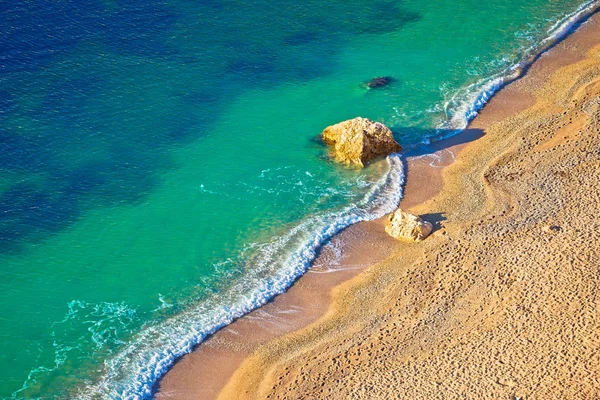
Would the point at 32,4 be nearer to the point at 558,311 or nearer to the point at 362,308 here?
the point at 362,308

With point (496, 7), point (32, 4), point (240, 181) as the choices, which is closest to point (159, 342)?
point (240, 181)

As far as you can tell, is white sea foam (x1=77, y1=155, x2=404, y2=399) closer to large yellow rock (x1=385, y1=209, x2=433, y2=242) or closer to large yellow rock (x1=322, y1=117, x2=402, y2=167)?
large yellow rock (x1=322, y1=117, x2=402, y2=167)

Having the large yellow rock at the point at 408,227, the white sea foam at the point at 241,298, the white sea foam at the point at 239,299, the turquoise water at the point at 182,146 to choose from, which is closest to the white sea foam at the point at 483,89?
the turquoise water at the point at 182,146

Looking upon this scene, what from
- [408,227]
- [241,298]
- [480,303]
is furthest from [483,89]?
[241,298]

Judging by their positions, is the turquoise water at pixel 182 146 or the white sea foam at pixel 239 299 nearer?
the white sea foam at pixel 239 299

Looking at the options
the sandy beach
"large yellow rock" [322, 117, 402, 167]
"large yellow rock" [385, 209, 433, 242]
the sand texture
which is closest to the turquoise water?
"large yellow rock" [322, 117, 402, 167]

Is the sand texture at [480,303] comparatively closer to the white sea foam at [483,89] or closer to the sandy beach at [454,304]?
the sandy beach at [454,304]
